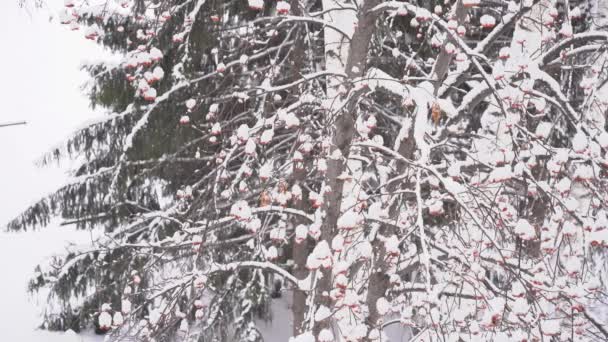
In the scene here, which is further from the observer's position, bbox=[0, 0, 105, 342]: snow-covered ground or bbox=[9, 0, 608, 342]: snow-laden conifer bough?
bbox=[0, 0, 105, 342]: snow-covered ground

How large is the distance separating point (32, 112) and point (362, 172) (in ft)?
73.1

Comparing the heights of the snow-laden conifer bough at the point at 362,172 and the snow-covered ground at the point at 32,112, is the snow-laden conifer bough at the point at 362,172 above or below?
above

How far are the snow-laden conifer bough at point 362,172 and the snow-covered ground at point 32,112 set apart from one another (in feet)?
31.2

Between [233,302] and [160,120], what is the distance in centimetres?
233

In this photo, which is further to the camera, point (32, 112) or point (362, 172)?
point (32, 112)

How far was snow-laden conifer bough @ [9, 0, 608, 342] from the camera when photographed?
9.70ft

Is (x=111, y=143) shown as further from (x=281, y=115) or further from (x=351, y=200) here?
(x=351, y=200)

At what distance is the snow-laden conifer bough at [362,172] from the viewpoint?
2.96m

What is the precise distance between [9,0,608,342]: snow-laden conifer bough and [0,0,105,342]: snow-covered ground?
9.50 meters

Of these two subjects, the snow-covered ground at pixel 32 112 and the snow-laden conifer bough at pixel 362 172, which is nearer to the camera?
the snow-laden conifer bough at pixel 362 172

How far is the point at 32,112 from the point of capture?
2269 centimetres

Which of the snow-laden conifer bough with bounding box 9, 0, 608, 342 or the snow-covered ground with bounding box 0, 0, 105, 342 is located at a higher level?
the snow-laden conifer bough with bounding box 9, 0, 608, 342

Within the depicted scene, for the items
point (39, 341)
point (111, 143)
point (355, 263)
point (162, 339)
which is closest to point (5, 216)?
point (39, 341)

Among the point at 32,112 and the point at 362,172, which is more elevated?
the point at 362,172
